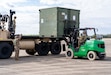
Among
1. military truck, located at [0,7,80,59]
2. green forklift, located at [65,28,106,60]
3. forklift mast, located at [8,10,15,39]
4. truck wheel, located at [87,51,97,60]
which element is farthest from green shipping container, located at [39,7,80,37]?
truck wheel, located at [87,51,97,60]

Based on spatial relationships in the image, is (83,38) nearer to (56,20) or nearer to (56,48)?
(56,20)

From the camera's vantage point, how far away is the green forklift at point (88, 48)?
1864cm

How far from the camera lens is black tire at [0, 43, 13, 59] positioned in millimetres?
19172

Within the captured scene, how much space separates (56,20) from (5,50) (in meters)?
→ 4.72

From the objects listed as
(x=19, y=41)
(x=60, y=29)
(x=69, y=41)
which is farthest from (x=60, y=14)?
(x=19, y=41)

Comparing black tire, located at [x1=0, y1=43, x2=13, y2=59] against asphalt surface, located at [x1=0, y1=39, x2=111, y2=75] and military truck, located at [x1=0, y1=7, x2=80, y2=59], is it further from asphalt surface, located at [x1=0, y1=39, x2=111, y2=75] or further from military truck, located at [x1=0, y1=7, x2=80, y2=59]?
asphalt surface, located at [x1=0, y1=39, x2=111, y2=75]

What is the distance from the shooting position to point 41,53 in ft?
73.7

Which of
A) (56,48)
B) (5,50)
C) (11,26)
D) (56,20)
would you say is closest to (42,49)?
(56,48)

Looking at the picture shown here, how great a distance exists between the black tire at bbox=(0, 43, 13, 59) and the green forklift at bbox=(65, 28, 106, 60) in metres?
3.75

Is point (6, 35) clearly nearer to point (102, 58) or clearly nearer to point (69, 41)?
point (69, 41)

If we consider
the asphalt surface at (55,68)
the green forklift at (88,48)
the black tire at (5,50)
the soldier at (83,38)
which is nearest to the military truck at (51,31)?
the black tire at (5,50)

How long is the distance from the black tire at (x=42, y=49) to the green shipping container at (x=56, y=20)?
809 mm

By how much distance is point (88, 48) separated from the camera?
18812 mm

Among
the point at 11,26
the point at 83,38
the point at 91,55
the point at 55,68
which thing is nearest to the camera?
the point at 55,68
